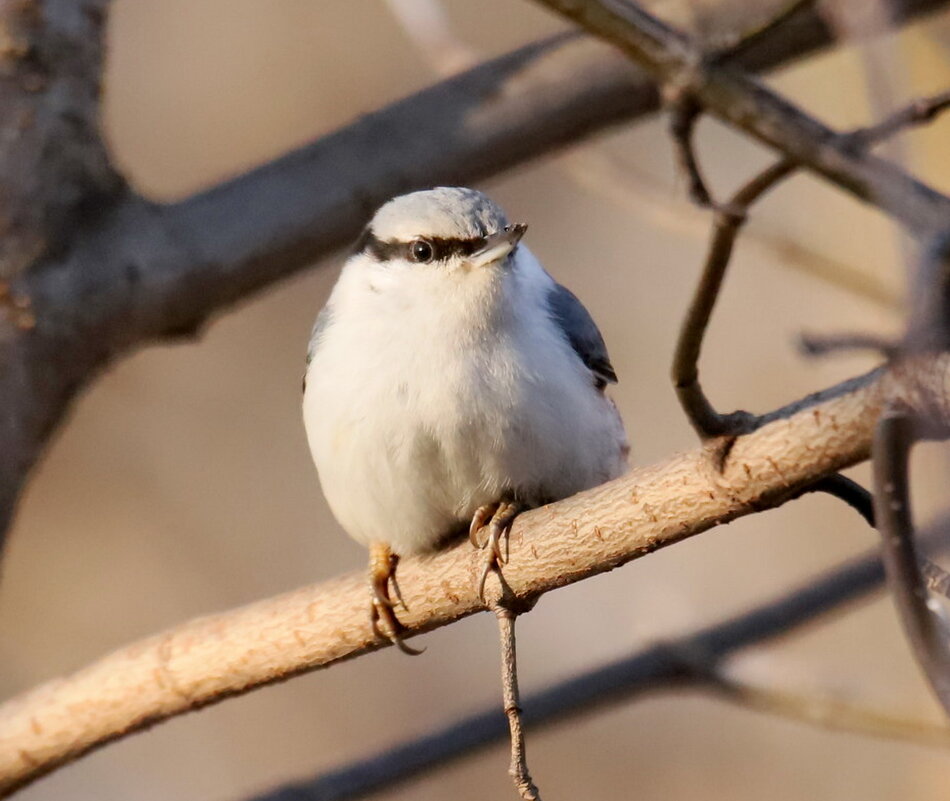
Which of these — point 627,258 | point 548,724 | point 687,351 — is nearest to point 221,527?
point 627,258

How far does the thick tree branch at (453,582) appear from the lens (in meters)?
1.46

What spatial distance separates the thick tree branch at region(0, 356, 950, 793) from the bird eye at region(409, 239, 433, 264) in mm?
559

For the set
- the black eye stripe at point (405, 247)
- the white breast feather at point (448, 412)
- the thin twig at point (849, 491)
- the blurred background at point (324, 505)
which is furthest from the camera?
the blurred background at point (324, 505)

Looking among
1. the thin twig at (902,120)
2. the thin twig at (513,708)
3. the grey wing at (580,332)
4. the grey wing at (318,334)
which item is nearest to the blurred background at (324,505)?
the grey wing at (580,332)

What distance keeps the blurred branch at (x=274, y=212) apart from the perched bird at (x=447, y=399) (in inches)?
10.2

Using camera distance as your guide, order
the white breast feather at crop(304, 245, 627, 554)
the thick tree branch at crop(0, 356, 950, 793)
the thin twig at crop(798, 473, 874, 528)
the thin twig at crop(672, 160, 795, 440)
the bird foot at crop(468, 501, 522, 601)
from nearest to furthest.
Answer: the thin twig at crop(672, 160, 795, 440)
the thick tree branch at crop(0, 356, 950, 793)
the thin twig at crop(798, 473, 874, 528)
the bird foot at crop(468, 501, 522, 601)
the white breast feather at crop(304, 245, 627, 554)

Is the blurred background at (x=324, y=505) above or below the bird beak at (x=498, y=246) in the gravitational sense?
above

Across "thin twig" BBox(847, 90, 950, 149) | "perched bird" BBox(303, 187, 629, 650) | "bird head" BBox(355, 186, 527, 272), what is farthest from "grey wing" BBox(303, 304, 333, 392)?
"thin twig" BBox(847, 90, 950, 149)

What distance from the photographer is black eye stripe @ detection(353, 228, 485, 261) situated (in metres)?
2.44

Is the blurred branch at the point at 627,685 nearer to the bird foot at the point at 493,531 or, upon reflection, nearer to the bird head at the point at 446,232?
the bird foot at the point at 493,531

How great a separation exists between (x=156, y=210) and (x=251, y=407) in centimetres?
274

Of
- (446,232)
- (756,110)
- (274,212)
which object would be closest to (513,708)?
(756,110)

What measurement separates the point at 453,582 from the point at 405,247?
68 cm

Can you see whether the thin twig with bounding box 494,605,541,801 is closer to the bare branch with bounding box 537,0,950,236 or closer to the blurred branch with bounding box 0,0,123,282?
the bare branch with bounding box 537,0,950,236
